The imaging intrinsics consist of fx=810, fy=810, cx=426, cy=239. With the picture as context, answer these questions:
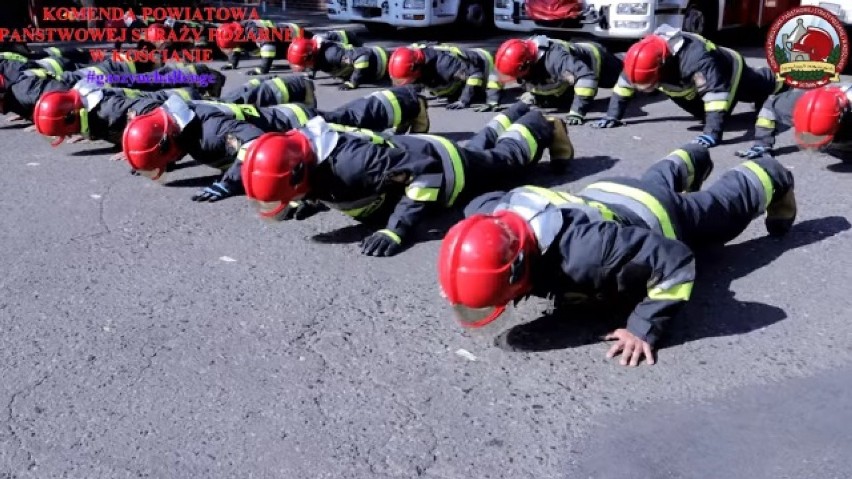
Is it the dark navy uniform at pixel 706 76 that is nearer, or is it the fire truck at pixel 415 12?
the dark navy uniform at pixel 706 76

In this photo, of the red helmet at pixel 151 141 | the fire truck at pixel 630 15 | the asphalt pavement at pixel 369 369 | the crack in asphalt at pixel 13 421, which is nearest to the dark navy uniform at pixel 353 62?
the fire truck at pixel 630 15

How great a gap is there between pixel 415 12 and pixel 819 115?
8.65 m

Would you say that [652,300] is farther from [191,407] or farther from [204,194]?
[204,194]

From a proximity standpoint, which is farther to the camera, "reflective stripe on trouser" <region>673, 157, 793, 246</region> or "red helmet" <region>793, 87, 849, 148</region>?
"red helmet" <region>793, 87, 849, 148</region>

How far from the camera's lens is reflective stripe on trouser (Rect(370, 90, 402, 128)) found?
6098 millimetres

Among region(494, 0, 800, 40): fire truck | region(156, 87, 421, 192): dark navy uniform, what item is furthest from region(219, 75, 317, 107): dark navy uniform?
region(494, 0, 800, 40): fire truck

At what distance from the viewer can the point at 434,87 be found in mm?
8062

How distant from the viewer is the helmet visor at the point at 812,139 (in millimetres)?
4961

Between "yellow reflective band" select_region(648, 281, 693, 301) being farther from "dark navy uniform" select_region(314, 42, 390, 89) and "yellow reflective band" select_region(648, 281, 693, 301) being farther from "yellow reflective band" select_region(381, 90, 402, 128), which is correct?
"dark navy uniform" select_region(314, 42, 390, 89)

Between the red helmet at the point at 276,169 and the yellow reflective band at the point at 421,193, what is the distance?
0.60 metres

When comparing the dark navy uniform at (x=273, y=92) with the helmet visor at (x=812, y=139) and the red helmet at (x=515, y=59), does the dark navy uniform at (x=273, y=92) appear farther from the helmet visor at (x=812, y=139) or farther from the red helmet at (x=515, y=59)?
the helmet visor at (x=812, y=139)

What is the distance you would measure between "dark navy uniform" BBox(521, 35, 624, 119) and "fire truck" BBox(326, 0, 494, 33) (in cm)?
552

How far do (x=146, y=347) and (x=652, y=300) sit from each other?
2079 millimetres

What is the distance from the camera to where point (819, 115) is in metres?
4.90
